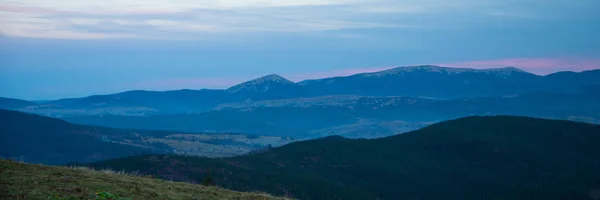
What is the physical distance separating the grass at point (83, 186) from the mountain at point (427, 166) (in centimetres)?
6493

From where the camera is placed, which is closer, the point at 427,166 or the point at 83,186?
the point at 83,186

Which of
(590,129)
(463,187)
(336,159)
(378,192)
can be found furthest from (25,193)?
(590,129)

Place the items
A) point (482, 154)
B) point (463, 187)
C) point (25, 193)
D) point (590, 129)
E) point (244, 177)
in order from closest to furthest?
1. point (25, 193)
2. point (244, 177)
3. point (463, 187)
4. point (482, 154)
5. point (590, 129)

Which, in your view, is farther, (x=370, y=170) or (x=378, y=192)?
(x=370, y=170)

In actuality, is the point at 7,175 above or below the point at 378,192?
above

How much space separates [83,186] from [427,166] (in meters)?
133

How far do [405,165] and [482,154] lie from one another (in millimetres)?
24983

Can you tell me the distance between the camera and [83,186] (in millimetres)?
27359

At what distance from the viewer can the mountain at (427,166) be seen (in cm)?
11319

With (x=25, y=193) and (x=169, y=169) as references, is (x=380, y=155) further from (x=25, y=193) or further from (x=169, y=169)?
(x=25, y=193)

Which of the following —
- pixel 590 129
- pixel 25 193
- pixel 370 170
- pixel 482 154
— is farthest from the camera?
pixel 590 129

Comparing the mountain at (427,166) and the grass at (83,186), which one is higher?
the grass at (83,186)

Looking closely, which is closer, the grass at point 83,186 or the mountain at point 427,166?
the grass at point 83,186

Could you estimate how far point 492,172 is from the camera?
153500 mm
